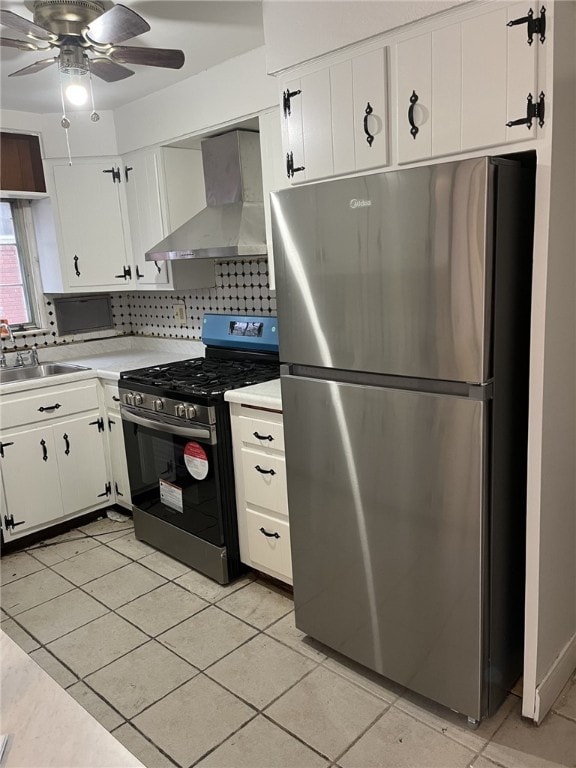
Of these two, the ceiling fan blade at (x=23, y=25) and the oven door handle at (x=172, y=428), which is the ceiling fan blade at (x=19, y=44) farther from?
the oven door handle at (x=172, y=428)

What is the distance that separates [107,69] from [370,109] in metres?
1.13

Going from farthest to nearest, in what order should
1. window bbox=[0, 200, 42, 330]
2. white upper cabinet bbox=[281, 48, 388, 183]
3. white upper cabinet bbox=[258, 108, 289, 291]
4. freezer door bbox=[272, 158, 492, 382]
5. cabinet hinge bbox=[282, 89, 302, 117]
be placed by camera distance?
window bbox=[0, 200, 42, 330] < white upper cabinet bbox=[258, 108, 289, 291] < cabinet hinge bbox=[282, 89, 302, 117] < white upper cabinet bbox=[281, 48, 388, 183] < freezer door bbox=[272, 158, 492, 382]

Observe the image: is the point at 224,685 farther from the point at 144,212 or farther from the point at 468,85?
the point at 144,212

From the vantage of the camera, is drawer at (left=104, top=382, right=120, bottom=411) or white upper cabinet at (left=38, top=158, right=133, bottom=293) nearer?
drawer at (left=104, top=382, right=120, bottom=411)

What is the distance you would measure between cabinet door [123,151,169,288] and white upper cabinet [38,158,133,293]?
0.23ft

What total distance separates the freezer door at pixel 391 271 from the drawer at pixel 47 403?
174 centimetres

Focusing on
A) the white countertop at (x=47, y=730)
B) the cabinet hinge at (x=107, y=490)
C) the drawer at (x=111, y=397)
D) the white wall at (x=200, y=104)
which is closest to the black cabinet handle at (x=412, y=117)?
the white wall at (x=200, y=104)

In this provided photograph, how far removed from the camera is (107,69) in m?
2.31

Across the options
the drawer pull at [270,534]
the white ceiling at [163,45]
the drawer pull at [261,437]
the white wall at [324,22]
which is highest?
the white ceiling at [163,45]

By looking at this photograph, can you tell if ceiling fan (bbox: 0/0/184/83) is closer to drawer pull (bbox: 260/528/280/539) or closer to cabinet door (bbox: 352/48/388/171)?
cabinet door (bbox: 352/48/388/171)

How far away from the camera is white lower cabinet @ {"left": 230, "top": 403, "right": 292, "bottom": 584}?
2496 millimetres

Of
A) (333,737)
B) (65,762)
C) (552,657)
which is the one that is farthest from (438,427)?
(65,762)

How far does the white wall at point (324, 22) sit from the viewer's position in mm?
1705

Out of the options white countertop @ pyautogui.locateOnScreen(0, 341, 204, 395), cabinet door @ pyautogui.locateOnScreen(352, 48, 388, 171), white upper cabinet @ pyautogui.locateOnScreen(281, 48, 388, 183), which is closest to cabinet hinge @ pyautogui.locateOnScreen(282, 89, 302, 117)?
white upper cabinet @ pyautogui.locateOnScreen(281, 48, 388, 183)
